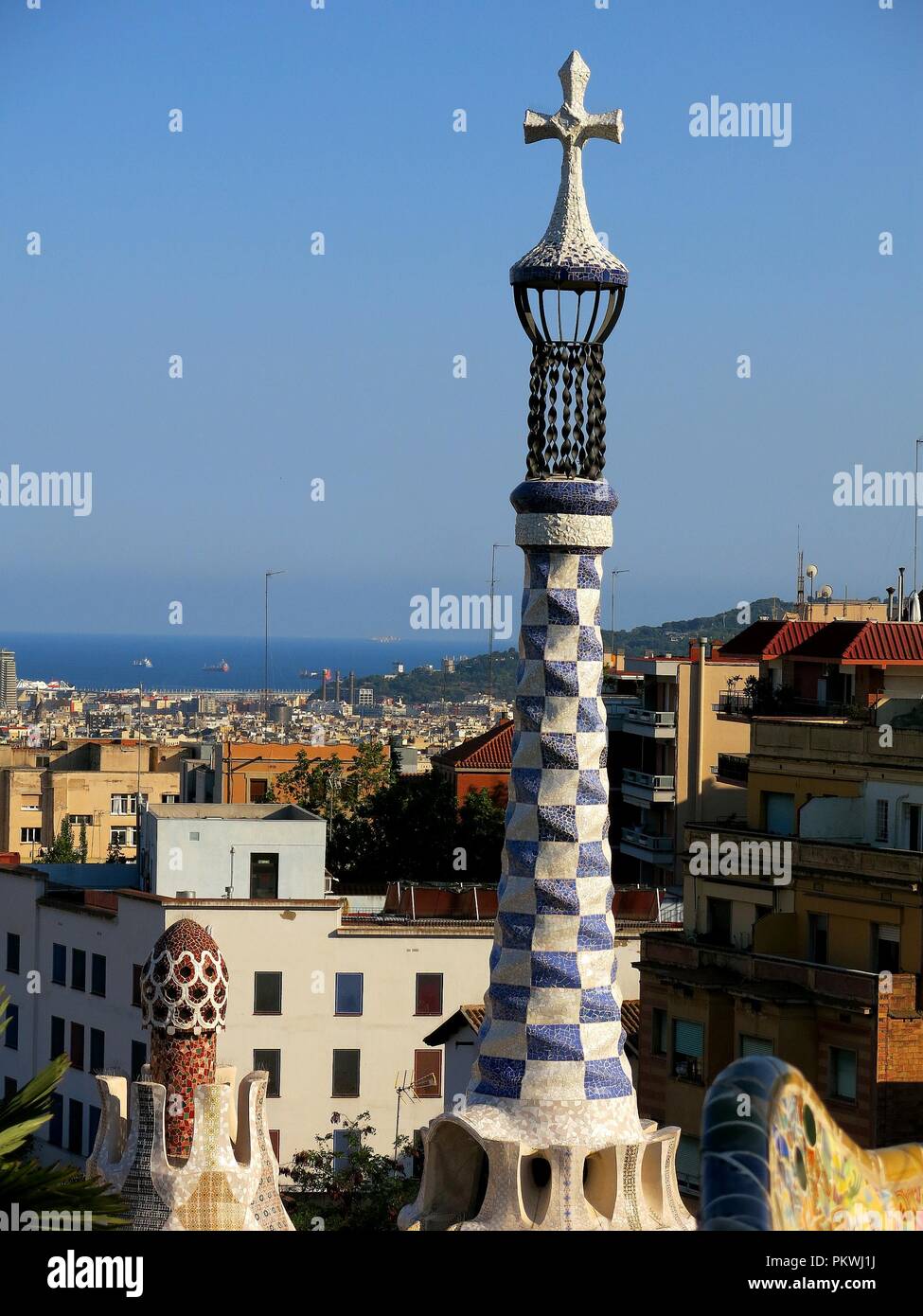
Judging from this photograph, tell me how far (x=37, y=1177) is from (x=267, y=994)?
2940 centimetres

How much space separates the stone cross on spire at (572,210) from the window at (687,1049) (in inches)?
598

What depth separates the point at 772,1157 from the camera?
9359mm

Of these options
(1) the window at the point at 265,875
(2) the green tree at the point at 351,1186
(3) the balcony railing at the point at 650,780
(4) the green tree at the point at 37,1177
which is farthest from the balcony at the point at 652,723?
(4) the green tree at the point at 37,1177

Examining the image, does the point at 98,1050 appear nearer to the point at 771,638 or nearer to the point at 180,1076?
the point at 771,638

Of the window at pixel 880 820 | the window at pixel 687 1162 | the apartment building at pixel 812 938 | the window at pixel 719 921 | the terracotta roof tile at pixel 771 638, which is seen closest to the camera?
the apartment building at pixel 812 938

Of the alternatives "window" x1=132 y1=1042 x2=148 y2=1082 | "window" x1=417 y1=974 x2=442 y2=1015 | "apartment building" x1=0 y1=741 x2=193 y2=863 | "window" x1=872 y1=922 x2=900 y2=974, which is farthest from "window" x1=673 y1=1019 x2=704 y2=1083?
"apartment building" x1=0 y1=741 x2=193 y2=863

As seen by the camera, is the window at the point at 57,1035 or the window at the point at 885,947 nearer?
the window at the point at 885,947

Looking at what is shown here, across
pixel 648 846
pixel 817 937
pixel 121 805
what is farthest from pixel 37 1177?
pixel 121 805

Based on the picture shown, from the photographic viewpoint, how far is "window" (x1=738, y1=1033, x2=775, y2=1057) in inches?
1174

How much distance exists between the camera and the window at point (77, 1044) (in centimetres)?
4359

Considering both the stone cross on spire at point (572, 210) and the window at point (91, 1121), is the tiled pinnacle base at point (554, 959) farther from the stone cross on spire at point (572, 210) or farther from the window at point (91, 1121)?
the window at point (91, 1121)

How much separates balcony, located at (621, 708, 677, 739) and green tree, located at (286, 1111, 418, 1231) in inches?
723

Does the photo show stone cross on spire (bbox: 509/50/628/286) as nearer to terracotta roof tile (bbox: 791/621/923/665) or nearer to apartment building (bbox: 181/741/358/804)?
terracotta roof tile (bbox: 791/621/923/665)
